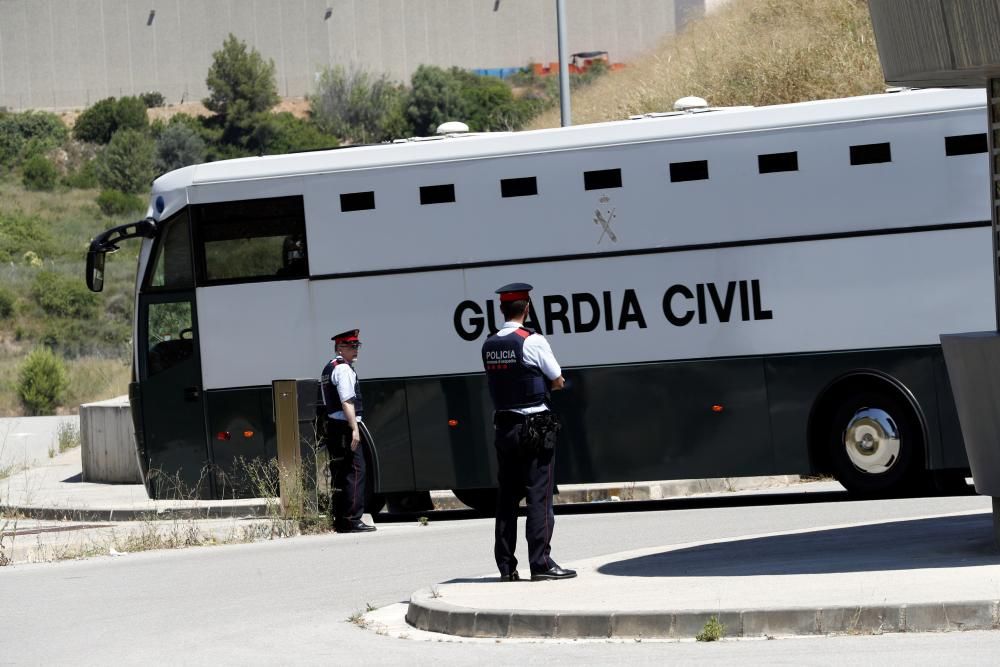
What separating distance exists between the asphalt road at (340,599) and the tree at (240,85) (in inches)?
3803

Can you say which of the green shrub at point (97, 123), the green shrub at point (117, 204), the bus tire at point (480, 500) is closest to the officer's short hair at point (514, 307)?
the bus tire at point (480, 500)

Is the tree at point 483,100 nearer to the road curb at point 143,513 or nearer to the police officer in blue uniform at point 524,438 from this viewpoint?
the road curb at point 143,513

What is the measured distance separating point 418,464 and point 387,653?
777cm

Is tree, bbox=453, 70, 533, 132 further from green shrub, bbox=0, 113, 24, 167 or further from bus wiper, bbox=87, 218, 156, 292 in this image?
bus wiper, bbox=87, 218, 156, 292

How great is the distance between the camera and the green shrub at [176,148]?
343 ft

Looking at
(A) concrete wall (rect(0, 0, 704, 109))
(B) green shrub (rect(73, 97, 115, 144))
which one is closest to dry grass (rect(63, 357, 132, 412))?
(B) green shrub (rect(73, 97, 115, 144))

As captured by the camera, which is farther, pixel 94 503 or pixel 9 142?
pixel 9 142

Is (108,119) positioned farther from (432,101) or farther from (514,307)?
(514,307)

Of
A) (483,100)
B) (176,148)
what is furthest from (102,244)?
(176,148)

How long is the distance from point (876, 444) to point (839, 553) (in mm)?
5099

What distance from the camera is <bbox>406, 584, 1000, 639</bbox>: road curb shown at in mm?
8180

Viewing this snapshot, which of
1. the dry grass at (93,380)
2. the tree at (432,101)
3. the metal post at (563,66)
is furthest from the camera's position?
the tree at (432,101)

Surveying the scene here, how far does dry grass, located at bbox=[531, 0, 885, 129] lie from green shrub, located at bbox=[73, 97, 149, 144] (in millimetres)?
70590

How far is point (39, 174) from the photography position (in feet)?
343
